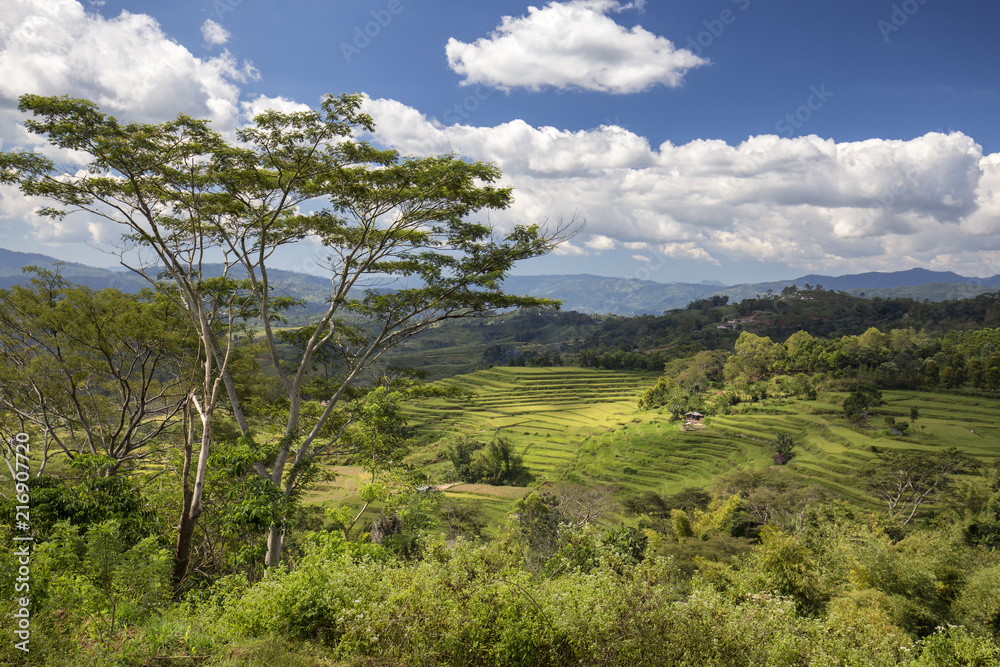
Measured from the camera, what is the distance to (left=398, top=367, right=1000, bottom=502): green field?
155 feet

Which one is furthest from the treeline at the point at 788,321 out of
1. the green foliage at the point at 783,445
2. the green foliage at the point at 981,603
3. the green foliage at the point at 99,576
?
the green foliage at the point at 99,576

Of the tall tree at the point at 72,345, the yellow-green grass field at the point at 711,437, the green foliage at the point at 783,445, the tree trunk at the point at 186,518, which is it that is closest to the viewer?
the tree trunk at the point at 186,518

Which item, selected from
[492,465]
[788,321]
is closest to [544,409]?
[492,465]

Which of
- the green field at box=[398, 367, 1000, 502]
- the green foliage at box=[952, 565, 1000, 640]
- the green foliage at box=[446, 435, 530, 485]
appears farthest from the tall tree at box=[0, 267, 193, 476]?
the green foliage at box=[446, 435, 530, 485]

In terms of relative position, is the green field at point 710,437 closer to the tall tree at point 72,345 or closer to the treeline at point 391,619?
the tall tree at point 72,345

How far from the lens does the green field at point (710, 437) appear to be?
155 feet

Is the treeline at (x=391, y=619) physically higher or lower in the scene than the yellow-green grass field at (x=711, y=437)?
higher

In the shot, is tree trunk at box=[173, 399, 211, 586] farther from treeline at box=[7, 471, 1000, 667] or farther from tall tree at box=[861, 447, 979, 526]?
tall tree at box=[861, 447, 979, 526]

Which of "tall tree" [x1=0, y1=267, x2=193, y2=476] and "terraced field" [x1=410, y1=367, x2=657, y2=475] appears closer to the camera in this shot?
"tall tree" [x1=0, y1=267, x2=193, y2=476]

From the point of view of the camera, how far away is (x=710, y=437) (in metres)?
56.6

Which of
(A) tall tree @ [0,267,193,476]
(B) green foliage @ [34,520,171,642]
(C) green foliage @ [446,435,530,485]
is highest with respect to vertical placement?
(A) tall tree @ [0,267,193,476]

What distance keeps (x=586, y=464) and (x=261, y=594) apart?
165ft

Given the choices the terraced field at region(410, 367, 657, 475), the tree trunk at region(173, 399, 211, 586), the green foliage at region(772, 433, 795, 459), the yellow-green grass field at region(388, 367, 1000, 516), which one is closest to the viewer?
the tree trunk at region(173, 399, 211, 586)

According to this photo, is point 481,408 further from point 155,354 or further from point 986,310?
point 986,310
